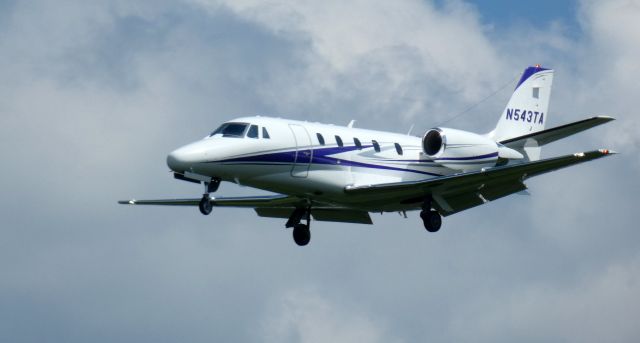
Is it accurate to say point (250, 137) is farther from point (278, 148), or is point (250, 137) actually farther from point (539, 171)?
point (539, 171)

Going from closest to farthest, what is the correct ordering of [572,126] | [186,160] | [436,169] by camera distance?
[186,160], [572,126], [436,169]

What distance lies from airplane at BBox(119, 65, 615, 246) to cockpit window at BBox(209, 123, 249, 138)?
25mm

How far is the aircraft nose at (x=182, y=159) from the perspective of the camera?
102ft

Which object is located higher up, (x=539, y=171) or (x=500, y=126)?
(x=500, y=126)

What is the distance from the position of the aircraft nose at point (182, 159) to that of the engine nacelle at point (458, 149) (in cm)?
811

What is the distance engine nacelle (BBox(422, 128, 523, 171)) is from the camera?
36.5 metres

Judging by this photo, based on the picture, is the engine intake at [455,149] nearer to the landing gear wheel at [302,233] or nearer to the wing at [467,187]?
the wing at [467,187]

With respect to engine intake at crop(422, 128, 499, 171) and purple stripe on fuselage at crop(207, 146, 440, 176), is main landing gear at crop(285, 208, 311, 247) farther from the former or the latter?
engine intake at crop(422, 128, 499, 171)

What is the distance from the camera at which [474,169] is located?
36.9m

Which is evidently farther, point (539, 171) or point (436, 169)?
point (436, 169)

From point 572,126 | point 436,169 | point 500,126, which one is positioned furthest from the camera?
point 500,126

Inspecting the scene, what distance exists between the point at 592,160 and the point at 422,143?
614 centimetres

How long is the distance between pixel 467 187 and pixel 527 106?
21.6 ft

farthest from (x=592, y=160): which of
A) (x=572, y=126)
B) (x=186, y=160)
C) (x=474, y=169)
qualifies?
(x=186, y=160)
